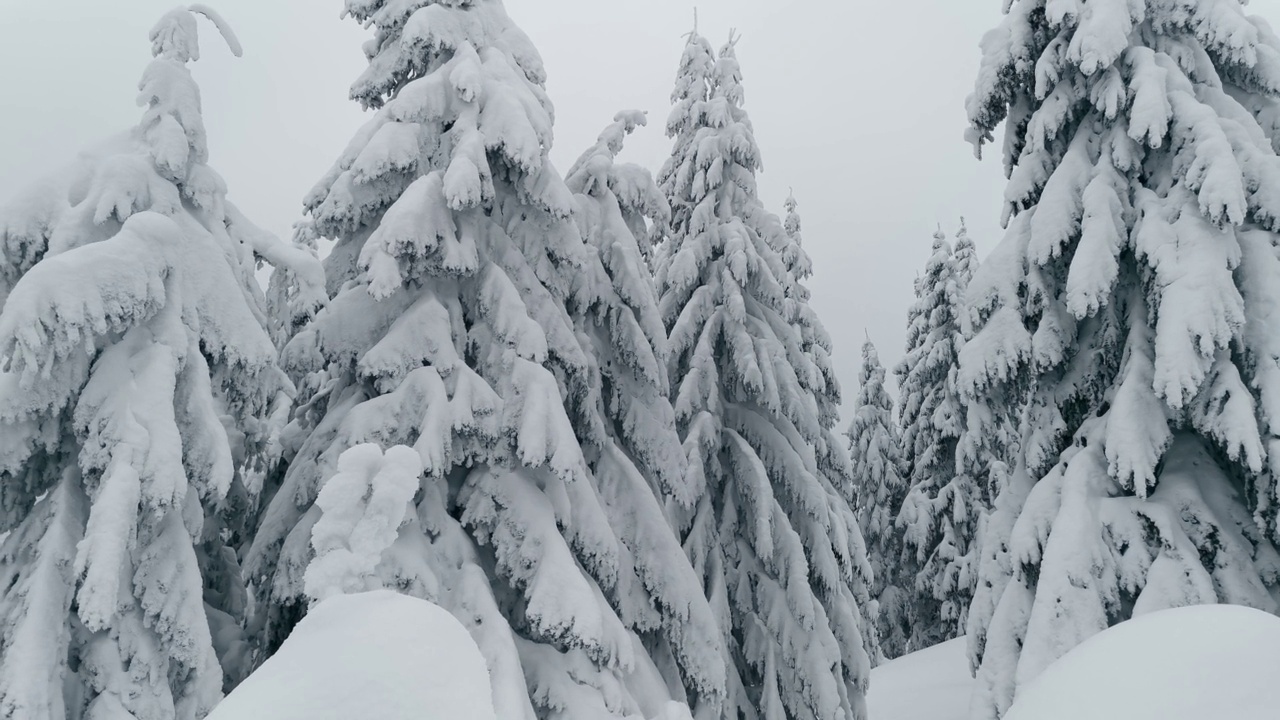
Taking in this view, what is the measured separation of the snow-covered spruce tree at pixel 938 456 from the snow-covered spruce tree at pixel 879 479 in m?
1.89

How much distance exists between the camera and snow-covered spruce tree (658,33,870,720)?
42.8 feet

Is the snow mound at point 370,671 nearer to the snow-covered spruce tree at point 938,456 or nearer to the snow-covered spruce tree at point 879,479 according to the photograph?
the snow-covered spruce tree at point 938,456

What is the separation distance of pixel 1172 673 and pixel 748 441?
1164cm

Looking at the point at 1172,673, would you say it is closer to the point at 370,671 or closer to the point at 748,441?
the point at 370,671

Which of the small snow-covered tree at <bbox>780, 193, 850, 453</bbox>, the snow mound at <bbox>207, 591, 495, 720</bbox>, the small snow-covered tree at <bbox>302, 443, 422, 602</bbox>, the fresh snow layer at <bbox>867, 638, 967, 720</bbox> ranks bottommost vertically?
the snow mound at <bbox>207, 591, 495, 720</bbox>

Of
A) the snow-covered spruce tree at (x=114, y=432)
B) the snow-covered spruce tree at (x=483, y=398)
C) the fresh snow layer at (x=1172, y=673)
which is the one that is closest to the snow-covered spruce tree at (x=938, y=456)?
the snow-covered spruce tree at (x=483, y=398)

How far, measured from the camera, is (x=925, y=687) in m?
22.5

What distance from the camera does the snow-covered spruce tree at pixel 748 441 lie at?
42.8 ft

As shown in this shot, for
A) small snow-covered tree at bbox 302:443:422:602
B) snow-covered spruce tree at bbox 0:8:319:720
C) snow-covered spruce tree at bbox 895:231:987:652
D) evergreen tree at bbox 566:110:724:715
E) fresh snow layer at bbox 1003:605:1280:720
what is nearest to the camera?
fresh snow layer at bbox 1003:605:1280:720

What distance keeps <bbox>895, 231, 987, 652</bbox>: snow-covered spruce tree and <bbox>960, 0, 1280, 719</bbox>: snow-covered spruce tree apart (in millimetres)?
16372

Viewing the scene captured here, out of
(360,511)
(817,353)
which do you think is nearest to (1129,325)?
(360,511)

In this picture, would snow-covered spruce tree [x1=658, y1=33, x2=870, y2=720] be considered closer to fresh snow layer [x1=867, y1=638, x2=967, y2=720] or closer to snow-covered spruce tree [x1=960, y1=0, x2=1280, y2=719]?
snow-covered spruce tree [x1=960, y1=0, x2=1280, y2=719]

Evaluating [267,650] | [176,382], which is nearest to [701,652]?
[267,650]

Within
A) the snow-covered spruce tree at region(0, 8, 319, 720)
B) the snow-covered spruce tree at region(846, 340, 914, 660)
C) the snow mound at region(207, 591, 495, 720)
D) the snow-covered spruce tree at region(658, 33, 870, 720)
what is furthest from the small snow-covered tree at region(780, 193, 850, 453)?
the snow mound at region(207, 591, 495, 720)
